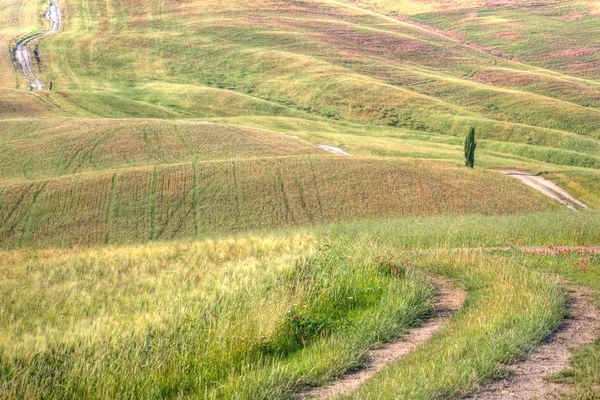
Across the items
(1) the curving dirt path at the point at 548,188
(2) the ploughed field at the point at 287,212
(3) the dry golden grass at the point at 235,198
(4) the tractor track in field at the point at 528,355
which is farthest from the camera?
(1) the curving dirt path at the point at 548,188

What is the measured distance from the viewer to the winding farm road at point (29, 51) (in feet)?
321

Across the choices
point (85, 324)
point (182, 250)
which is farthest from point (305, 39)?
point (85, 324)

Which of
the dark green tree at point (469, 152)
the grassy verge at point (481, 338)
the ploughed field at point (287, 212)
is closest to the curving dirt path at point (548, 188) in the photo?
the ploughed field at point (287, 212)

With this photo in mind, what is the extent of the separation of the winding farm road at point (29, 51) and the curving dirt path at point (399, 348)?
92.1 meters

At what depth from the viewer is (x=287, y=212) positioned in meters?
41.2

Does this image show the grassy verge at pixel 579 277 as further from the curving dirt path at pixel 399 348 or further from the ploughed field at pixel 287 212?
the curving dirt path at pixel 399 348

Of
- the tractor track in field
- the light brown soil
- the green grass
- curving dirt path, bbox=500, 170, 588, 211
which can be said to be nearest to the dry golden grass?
curving dirt path, bbox=500, 170, 588, 211

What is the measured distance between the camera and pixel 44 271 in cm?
1393

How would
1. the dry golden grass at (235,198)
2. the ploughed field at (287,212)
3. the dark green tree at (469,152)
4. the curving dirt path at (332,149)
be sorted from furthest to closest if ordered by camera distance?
the curving dirt path at (332,149)
the dark green tree at (469,152)
the dry golden grass at (235,198)
the ploughed field at (287,212)

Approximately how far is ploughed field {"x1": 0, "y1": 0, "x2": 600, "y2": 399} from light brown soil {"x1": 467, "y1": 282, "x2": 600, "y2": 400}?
5 cm

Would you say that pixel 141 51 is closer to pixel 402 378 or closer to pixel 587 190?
pixel 587 190

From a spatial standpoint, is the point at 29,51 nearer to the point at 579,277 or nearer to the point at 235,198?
the point at 235,198

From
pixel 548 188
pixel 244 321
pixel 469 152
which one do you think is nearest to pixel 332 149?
pixel 469 152

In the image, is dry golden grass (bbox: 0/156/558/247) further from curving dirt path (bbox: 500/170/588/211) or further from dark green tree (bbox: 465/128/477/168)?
dark green tree (bbox: 465/128/477/168)
